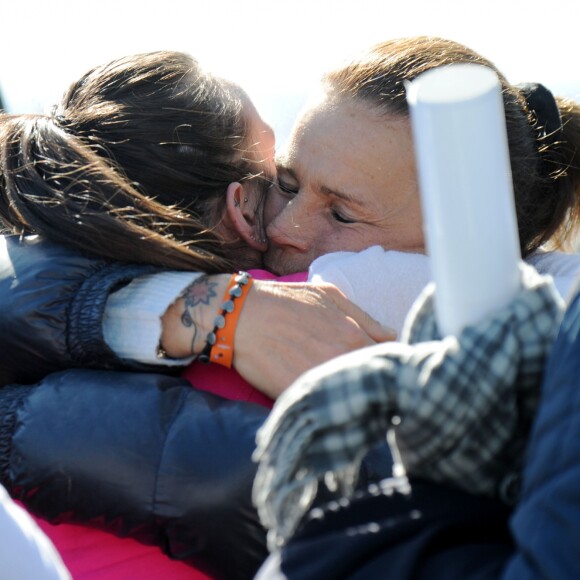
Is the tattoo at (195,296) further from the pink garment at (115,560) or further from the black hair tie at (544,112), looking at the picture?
the black hair tie at (544,112)

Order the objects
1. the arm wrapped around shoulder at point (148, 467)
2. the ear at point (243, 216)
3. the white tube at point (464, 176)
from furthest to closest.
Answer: the ear at point (243, 216) → the arm wrapped around shoulder at point (148, 467) → the white tube at point (464, 176)

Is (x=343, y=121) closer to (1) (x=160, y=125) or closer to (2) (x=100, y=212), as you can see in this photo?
(1) (x=160, y=125)

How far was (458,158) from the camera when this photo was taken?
0.58 metres

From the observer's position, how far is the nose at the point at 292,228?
5.76 ft

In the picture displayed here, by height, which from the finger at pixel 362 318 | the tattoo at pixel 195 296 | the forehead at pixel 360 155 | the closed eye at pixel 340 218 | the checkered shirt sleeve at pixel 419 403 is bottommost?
the finger at pixel 362 318

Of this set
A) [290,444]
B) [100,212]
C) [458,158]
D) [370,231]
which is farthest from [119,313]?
[458,158]

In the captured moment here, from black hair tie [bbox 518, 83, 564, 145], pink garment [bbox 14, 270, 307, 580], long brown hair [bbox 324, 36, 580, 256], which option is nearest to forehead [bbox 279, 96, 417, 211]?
long brown hair [bbox 324, 36, 580, 256]

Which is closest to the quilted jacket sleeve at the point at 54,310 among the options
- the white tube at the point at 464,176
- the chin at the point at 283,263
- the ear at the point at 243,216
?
the ear at the point at 243,216

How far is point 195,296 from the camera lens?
1378 mm

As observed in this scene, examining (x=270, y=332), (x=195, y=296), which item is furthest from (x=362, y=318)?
(x=195, y=296)

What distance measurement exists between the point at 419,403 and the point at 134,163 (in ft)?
3.31

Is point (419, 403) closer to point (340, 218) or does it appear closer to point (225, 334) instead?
point (225, 334)

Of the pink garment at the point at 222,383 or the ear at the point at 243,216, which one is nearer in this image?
the pink garment at the point at 222,383

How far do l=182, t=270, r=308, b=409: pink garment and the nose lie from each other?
41 centimetres
